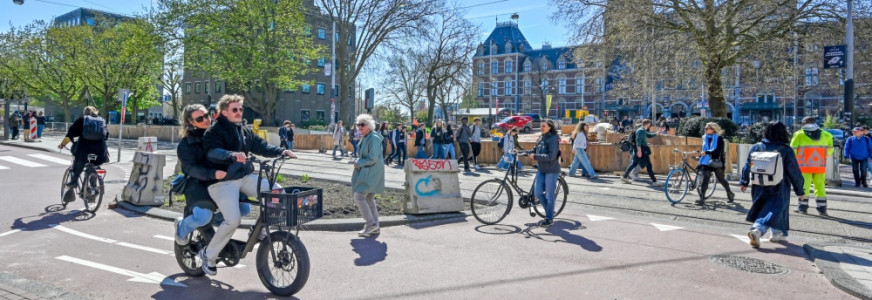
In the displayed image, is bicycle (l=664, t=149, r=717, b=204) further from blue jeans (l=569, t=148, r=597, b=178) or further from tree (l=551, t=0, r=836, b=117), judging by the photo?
tree (l=551, t=0, r=836, b=117)

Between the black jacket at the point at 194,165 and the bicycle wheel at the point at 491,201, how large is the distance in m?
4.02

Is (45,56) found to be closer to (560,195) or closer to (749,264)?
(560,195)

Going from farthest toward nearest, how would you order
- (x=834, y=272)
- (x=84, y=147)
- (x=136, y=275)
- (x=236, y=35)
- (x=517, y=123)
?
(x=517, y=123)
(x=236, y=35)
(x=84, y=147)
(x=834, y=272)
(x=136, y=275)

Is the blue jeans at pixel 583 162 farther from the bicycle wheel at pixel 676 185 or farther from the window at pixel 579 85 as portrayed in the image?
the window at pixel 579 85

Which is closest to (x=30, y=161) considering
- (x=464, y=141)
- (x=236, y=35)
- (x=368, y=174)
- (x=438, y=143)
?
(x=438, y=143)

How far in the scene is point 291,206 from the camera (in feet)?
13.7

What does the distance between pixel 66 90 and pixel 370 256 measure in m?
51.0

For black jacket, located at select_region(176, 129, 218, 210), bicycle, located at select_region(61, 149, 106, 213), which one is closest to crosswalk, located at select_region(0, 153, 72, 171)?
bicycle, located at select_region(61, 149, 106, 213)

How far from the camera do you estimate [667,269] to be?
5484mm

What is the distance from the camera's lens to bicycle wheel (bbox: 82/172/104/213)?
8352 millimetres

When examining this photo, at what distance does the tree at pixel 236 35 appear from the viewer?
34219mm

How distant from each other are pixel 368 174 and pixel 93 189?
4399mm

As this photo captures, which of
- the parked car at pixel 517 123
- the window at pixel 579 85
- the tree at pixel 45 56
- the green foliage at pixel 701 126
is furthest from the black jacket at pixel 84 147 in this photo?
the window at pixel 579 85

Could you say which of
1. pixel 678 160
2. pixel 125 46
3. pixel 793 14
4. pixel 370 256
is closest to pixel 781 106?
pixel 793 14
